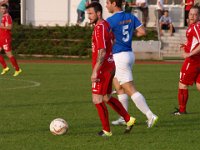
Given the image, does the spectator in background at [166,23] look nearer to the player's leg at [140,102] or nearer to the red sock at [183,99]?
the red sock at [183,99]

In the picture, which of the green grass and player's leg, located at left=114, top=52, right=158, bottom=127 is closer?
the green grass

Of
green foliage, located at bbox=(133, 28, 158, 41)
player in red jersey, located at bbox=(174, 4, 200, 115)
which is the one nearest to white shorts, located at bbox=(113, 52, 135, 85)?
player in red jersey, located at bbox=(174, 4, 200, 115)

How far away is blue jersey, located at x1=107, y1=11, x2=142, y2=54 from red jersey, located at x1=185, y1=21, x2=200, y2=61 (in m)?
2.00

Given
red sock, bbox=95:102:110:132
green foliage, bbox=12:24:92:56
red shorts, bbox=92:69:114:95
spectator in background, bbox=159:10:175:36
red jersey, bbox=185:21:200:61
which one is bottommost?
green foliage, bbox=12:24:92:56

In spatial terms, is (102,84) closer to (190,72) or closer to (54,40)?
(190,72)

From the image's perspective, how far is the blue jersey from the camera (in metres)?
11.7

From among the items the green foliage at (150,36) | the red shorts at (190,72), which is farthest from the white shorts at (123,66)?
the green foliage at (150,36)

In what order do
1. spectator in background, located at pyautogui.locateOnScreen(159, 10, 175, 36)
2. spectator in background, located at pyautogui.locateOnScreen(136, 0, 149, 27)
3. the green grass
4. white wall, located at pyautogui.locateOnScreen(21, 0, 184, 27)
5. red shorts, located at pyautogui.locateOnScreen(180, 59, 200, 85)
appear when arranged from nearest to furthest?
the green grass < red shorts, located at pyautogui.locateOnScreen(180, 59, 200, 85) < spectator in background, located at pyautogui.locateOnScreen(159, 10, 175, 36) < spectator in background, located at pyautogui.locateOnScreen(136, 0, 149, 27) < white wall, located at pyautogui.locateOnScreen(21, 0, 184, 27)

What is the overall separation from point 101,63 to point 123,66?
1.20 meters

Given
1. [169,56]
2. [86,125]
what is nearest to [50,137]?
[86,125]

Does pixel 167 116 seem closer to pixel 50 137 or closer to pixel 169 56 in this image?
pixel 50 137

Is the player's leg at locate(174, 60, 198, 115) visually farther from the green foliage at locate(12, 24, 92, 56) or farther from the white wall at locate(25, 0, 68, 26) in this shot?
the white wall at locate(25, 0, 68, 26)

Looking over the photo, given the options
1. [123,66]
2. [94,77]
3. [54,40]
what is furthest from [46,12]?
[94,77]

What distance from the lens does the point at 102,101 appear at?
35.8 feet
